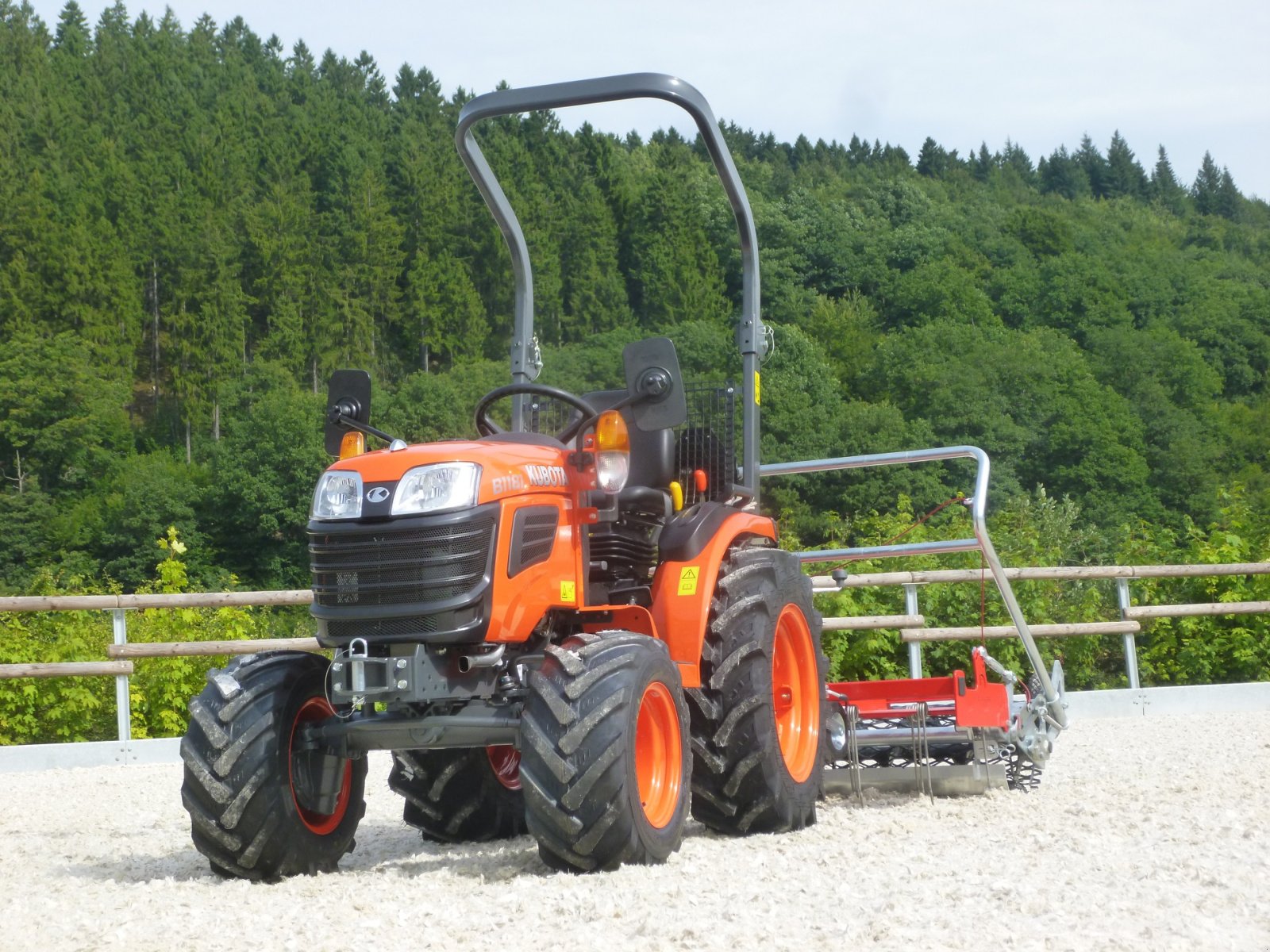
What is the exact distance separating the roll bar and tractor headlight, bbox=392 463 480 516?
1.52 metres

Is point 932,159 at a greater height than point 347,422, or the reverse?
point 932,159

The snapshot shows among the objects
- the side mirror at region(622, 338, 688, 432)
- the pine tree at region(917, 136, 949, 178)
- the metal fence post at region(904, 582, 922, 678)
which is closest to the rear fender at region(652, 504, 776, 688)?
the side mirror at region(622, 338, 688, 432)

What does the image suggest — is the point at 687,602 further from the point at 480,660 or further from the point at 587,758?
the point at 587,758

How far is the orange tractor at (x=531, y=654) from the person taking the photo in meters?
4.97

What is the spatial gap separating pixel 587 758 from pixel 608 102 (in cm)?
270

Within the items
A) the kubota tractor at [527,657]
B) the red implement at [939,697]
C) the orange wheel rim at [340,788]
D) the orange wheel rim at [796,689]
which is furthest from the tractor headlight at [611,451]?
the red implement at [939,697]

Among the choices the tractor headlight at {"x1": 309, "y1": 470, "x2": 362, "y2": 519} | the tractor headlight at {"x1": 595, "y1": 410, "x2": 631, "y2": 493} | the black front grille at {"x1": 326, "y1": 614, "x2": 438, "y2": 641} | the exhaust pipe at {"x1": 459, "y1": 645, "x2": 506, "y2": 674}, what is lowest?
the exhaust pipe at {"x1": 459, "y1": 645, "x2": 506, "y2": 674}

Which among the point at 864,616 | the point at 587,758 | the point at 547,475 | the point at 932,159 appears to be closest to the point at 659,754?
the point at 587,758

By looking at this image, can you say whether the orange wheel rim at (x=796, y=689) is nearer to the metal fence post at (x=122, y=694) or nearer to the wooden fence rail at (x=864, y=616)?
the wooden fence rail at (x=864, y=616)

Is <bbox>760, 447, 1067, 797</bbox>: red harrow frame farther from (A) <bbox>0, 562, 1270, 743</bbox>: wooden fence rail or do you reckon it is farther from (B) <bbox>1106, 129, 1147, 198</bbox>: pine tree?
(B) <bbox>1106, 129, 1147, 198</bbox>: pine tree

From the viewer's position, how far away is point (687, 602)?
5867 millimetres

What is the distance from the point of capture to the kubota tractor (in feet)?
16.3

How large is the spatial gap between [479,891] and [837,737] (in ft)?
8.99

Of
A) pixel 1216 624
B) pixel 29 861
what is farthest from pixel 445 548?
pixel 1216 624
